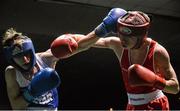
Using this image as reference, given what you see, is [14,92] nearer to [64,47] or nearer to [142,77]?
[64,47]

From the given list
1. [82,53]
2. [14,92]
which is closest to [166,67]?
[14,92]

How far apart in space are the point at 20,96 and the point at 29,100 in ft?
0.20

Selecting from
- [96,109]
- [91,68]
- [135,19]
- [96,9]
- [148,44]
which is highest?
[135,19]

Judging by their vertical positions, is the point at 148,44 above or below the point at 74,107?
above

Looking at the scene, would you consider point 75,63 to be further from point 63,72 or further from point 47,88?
point 47,88

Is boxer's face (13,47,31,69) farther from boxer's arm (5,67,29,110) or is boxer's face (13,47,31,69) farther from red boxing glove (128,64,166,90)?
red boxing glove (128,64,166,90)

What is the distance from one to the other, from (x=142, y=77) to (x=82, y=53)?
5.98 metres

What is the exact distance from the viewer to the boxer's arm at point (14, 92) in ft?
7.07

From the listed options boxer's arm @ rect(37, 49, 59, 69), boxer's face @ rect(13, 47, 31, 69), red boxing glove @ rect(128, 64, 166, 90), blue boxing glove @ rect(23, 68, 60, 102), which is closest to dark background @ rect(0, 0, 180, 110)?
boxer's arm @ rect(37, 49, 59, 69)

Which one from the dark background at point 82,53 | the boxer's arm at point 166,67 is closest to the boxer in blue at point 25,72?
the boxer's arm at point 166,67

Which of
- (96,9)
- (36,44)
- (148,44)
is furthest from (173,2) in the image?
(148,44)

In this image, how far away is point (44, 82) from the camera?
1952 mm

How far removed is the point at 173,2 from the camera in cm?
612

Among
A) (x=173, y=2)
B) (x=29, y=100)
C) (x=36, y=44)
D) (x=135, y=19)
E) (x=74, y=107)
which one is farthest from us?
(x=74, y=107)
